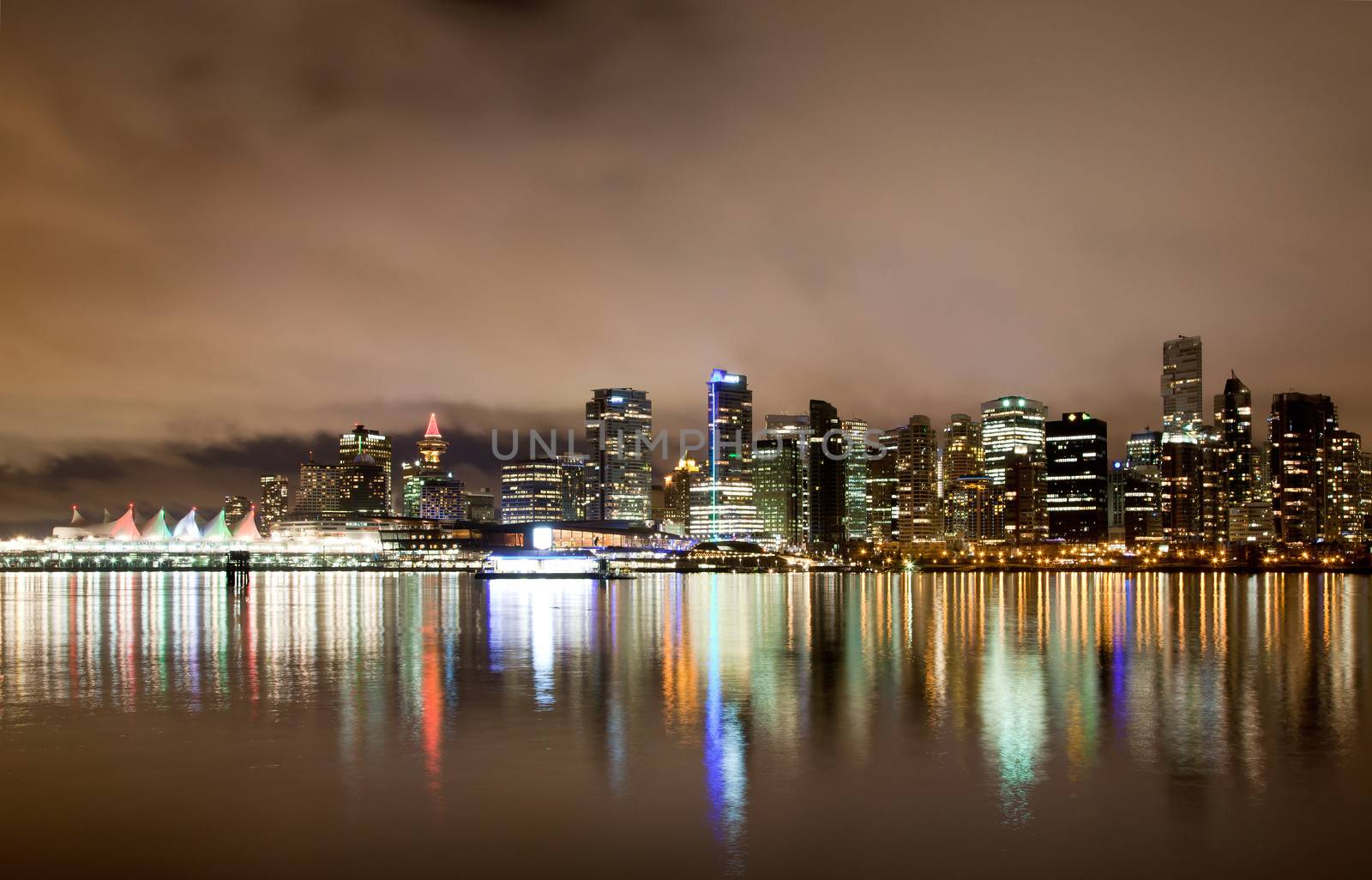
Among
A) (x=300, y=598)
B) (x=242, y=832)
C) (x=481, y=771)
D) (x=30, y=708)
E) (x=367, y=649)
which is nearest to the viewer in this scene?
(x=242, y=832)

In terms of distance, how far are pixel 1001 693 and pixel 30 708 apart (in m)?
24.1

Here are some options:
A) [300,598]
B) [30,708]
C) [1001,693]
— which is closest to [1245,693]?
[1001,693]

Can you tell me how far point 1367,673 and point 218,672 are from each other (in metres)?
36.0

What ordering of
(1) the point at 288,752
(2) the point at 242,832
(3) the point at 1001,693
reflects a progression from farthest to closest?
(3) the point at 1001,693 → (1) the point at 288,752 → (2) the point at 242,832

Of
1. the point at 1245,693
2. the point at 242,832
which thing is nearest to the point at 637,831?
the point at 242,832

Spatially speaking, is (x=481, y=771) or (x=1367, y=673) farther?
(x=1367, y=673)

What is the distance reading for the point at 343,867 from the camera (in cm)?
1417

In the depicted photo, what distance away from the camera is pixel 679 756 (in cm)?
2069

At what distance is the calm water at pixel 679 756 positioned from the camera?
15.0 metres

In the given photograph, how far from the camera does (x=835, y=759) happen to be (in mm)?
20531

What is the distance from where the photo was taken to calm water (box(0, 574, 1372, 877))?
15016mm

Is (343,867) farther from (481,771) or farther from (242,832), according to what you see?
(481,771)

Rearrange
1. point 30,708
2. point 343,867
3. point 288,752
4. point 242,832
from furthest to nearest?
point 30,708 < point 288,752 < point 242,832 < point 343,867

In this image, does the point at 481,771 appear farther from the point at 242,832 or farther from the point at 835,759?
the point at 835,759
